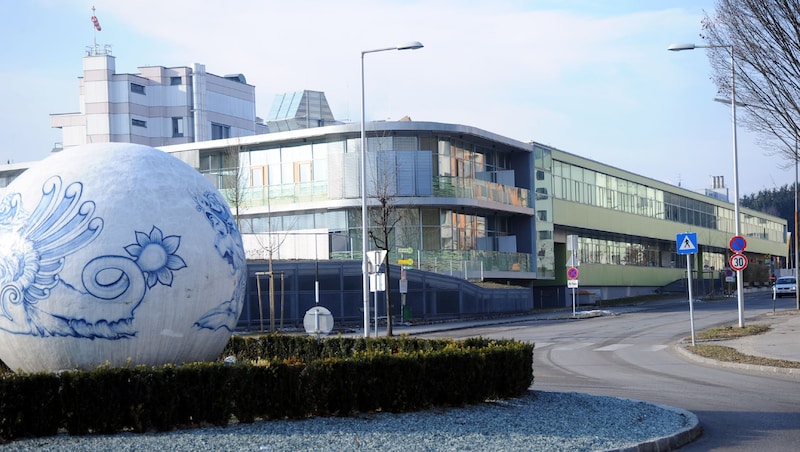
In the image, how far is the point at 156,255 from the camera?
11781 mm

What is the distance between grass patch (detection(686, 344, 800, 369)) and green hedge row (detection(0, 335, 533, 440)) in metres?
9.20

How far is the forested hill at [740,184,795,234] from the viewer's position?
155 metres

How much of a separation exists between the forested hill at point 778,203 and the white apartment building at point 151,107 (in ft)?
328

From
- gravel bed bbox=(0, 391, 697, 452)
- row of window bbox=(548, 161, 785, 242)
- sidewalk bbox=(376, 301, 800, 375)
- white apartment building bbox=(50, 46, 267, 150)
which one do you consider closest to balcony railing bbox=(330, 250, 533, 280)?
sidewalk bbox=(376, 301, 800, 375)

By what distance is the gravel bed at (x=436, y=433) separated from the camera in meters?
9.90

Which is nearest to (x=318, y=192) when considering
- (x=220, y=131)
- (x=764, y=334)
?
(x=764, y=334)

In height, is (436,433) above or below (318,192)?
below

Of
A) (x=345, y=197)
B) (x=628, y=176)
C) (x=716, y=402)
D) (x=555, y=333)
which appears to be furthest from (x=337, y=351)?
(x=628, y=176)

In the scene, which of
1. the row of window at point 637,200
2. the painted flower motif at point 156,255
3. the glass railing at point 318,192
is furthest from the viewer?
the row of window at point 637,200

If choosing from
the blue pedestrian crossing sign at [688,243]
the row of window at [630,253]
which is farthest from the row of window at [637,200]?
the blue pedestrian crossing sign at [688,243]

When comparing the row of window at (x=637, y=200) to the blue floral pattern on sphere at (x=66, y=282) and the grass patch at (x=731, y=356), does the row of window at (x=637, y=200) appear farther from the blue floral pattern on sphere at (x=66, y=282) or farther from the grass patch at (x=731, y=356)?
the blue floral pattern on sphere at (x=66, y=282)

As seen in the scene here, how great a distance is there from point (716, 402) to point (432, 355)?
526cm

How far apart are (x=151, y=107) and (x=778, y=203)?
367 ft

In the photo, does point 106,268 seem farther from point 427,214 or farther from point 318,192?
point 427,214
